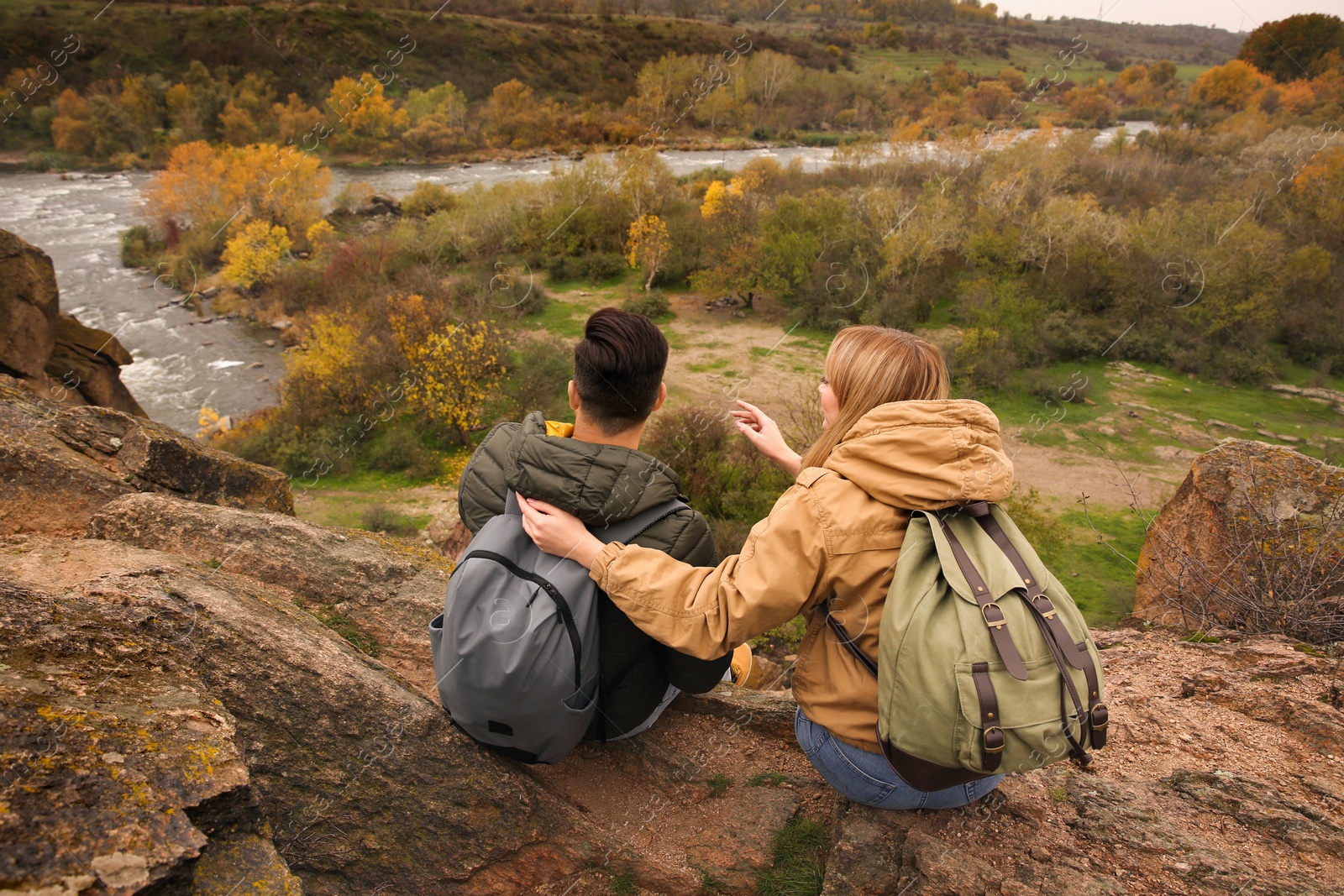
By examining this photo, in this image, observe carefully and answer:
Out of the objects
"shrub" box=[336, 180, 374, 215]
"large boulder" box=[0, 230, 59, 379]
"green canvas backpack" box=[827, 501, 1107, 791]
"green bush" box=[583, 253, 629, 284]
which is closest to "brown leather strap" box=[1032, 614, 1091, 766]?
"green canvas backpack" box=[827, 501, 1107, 791]

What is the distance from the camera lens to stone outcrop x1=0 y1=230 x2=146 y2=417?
10.1 metres

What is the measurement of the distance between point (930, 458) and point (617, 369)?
3.96 feet

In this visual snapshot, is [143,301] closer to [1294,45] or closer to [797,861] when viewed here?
[797,861]

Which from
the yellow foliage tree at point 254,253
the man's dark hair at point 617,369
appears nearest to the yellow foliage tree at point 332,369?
the yellow foliage tree at point 254,253

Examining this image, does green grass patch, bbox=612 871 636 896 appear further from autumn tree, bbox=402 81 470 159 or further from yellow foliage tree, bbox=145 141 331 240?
autumn tree, bbox=402 81 470 159

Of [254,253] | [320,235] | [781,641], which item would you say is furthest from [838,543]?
[320,235]

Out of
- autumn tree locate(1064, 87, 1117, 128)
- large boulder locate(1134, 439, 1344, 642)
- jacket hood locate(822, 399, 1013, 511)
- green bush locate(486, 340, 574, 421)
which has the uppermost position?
autumn tree locate(1064, 87, 1117, 128)

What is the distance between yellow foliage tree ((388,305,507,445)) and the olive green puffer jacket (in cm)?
2295

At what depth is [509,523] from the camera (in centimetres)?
262

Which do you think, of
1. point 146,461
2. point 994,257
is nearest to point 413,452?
point 146,461

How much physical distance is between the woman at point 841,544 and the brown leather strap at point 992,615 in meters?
0.20

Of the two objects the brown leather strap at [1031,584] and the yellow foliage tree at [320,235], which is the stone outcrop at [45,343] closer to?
the brown leather strap at [1031,584]

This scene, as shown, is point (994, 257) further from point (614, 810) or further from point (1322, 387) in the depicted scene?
point (614, 810)

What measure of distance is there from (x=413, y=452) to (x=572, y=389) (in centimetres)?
2402
